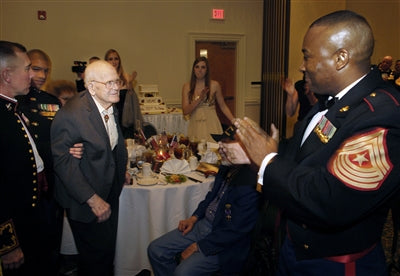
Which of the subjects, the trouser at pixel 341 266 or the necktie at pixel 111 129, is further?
the necktie at pixel 111 129

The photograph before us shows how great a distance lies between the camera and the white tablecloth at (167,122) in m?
5.75

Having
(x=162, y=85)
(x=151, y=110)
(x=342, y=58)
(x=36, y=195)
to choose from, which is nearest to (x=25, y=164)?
(x=36, y=195)

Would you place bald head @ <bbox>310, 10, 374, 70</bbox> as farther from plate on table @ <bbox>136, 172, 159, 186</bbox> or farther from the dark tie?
plate on table @ <bbox>136, 172, 159, 186</bbox>

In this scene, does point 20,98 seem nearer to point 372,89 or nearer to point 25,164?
point 25,164

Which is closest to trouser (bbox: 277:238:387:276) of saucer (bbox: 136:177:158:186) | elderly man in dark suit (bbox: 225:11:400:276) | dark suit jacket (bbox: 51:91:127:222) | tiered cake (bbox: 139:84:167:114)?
elderly man in dark suit (bbox: 225:11:400:276)

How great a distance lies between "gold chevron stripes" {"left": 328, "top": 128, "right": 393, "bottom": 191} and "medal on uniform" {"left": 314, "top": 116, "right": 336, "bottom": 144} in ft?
0.55

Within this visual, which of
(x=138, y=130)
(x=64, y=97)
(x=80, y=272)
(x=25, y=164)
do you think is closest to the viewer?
(x=25, y=164)

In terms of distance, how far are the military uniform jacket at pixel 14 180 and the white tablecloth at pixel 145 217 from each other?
0.72 metres

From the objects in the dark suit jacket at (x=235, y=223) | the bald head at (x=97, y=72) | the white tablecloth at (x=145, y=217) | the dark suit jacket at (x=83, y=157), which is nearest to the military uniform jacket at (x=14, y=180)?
the dark suit jacket at (x=83, y=157)

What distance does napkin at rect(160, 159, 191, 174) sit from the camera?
9.01ft

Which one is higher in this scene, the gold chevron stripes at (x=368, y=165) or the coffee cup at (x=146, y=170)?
the gold chevron stripes at (x=368, y=165)

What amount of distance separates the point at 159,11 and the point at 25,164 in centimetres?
558

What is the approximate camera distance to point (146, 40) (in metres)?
6.81

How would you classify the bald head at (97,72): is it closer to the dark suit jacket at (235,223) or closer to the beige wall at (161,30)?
the dark suit jacket at (235,223)
